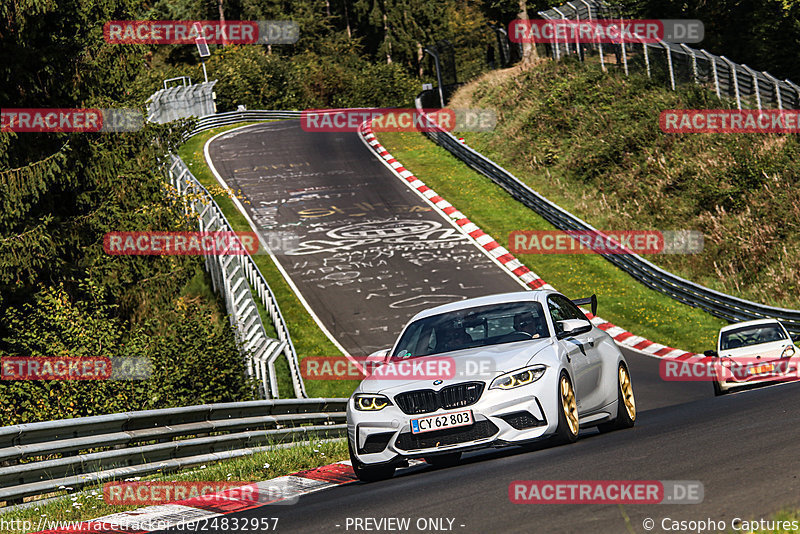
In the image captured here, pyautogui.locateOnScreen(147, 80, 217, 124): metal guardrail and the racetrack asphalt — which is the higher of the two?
pyautogui.locateOnScreen(147, 80, 217, 124): metal guardrail

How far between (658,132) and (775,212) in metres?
9.00

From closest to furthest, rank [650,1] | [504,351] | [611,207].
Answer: [504,351], [611,207], [650,1]

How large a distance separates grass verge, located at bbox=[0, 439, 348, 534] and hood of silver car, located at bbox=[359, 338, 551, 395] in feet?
4.85

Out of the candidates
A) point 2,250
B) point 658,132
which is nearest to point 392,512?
point 2,250

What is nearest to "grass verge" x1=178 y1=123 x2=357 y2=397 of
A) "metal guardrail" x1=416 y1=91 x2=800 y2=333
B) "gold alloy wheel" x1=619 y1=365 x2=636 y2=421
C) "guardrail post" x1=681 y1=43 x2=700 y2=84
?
"metal guardrail" x1=416 y1=91 x2=800 y2=333

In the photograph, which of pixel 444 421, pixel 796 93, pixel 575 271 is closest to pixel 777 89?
pixel 796 93

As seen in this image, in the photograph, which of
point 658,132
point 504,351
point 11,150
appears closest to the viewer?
point 504,351

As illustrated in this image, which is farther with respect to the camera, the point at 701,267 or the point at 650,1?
the point at 650,1

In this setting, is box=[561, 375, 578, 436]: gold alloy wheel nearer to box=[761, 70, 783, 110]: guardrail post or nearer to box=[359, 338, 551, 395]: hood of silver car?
box=[359, 338, 551, 395]: hood of silver car

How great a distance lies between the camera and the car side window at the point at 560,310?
33.9ft

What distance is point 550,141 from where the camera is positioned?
4297 cm

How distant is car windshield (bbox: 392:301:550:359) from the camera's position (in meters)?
9.87

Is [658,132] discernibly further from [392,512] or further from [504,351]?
[392,512]

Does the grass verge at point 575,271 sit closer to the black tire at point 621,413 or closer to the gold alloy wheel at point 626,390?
the gold alloy wheel at point 626,390
